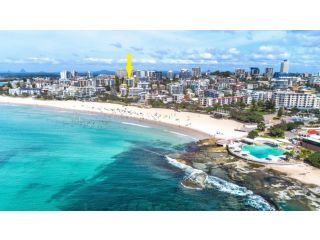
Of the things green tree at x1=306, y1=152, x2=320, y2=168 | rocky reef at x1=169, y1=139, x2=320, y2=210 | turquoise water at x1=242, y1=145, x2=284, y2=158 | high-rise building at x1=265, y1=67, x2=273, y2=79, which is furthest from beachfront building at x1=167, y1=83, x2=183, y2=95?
high-rise building at x1=265, y1=67, x2=273, y2=79

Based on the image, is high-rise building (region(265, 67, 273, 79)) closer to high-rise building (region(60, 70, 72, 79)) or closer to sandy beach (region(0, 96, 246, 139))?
sandy beach (region(0, 96, 246, 139))

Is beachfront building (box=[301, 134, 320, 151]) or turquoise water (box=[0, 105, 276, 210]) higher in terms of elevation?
beachfront building (box=[301, 134, 320, 151])

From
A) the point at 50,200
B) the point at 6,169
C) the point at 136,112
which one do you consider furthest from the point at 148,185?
the point at 136,112

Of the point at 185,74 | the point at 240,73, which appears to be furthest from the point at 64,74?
the point at 240,73

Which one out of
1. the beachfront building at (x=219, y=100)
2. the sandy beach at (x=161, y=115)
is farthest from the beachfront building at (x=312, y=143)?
the beachfront building at (x=219, y=100)

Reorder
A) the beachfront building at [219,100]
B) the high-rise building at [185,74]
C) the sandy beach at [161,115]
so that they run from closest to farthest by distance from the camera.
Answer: the sandy beach at [161,115], the beachfront building at [219,100], the high-rise building at [185,74]

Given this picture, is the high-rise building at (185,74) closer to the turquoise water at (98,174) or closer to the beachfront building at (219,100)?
the beachfront building at (219,100)
